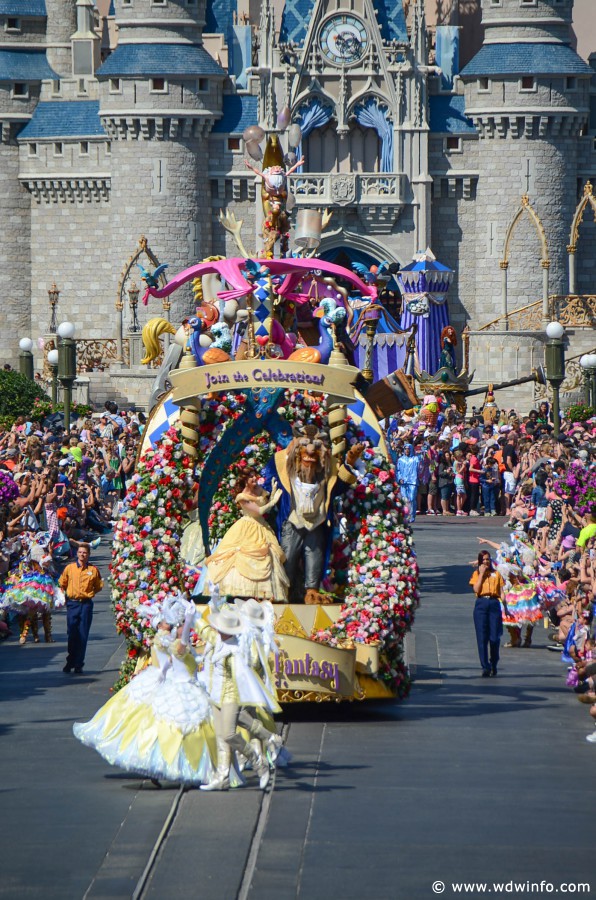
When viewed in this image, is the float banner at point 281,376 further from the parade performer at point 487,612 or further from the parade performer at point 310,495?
the parade performer at point 487,612

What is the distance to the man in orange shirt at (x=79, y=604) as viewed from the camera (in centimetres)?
1808

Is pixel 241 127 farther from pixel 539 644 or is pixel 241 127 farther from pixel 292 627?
pixel 292 627

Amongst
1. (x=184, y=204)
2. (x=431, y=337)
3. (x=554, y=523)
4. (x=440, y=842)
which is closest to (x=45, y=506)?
(x=554, y=523)

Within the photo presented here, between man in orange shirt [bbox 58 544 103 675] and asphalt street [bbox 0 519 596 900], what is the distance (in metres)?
0.28

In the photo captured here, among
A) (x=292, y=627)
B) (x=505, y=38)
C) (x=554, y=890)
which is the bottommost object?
(x=554, y=890)

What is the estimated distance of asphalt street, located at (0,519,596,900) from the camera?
38.4 feet

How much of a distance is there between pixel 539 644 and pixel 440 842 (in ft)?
26.4

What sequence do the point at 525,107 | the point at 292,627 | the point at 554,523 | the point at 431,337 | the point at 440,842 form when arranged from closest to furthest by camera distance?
the point at 440,842 → the point at 292,627 → the point at 554,523 → the point at 431,337 → the point at 525,107

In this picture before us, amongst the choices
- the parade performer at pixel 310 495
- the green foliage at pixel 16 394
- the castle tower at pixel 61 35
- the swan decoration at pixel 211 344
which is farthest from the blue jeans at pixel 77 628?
the castle tower at pixel 61 35

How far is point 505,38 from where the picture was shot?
177 feet

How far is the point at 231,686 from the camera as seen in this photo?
13.8 metres

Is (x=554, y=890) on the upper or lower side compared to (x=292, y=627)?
lower

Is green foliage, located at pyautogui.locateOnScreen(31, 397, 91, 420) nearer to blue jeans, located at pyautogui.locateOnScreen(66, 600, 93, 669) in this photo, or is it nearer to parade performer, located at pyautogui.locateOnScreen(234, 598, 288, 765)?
blue jeans, located at pyautogui.locateOnScreen(66, 600, 93, 669)

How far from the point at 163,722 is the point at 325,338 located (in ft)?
14.7
